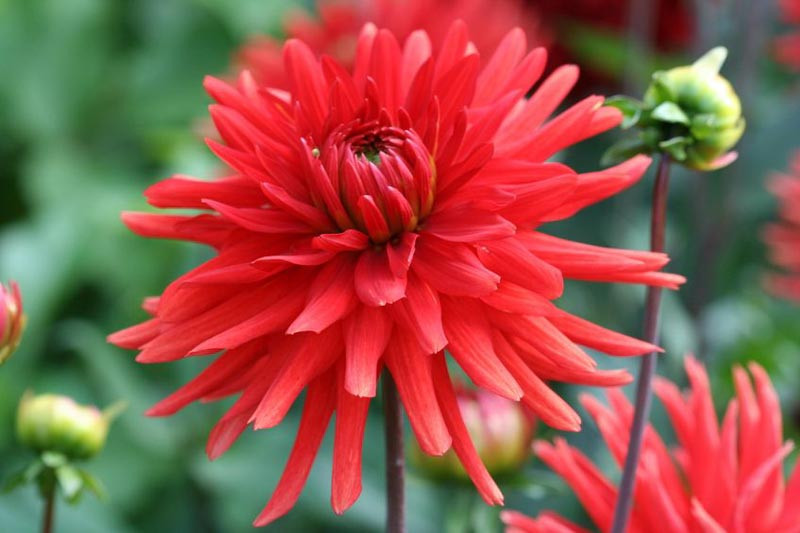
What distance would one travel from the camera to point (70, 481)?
0.59 meters

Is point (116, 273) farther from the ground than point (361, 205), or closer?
closer

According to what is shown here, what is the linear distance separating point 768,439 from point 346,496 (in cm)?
26

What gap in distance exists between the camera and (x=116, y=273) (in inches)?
52.2

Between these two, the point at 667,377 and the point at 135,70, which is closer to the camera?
the point at 667,377

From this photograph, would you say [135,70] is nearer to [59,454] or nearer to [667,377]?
[667,377]

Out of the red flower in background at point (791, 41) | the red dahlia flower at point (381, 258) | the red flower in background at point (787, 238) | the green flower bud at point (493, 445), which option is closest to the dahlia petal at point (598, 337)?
the red dahlia flower at point (381, 258)

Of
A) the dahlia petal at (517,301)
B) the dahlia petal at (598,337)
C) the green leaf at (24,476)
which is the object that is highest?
the dahlia petal at (517,301)

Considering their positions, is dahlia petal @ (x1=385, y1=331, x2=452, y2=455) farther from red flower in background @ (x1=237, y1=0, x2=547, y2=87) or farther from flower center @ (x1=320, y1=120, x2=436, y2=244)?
red flower in background @ (x1=237, y1=0, x2=547, y2=87)

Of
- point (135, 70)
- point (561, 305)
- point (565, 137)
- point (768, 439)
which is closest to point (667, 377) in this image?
point (561, 305)

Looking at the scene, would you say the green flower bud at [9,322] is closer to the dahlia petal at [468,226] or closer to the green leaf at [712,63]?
the dahlia petal at [468,226]

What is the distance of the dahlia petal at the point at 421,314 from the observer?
0.45m

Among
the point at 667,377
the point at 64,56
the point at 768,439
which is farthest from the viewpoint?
the point at 64,56

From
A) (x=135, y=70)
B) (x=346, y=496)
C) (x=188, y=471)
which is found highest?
(x=346, y=496)

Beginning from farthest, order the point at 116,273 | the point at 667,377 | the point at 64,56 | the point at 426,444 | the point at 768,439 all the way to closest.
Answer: the point at 64,56 → the point at 116,273 → the point at 667,377 → the point at 768,439 → the point at 426,444
